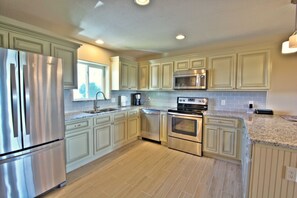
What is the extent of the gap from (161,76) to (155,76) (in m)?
0.19

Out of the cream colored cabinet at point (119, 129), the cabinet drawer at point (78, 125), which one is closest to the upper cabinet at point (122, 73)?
the cream colored cabinet at point (119, 129)

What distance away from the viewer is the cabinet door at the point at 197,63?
3.24m

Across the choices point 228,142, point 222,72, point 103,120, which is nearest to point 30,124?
point 103,120

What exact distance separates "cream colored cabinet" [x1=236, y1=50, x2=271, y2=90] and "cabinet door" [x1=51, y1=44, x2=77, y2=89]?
310 cm

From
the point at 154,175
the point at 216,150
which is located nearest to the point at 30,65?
the point at 154,175

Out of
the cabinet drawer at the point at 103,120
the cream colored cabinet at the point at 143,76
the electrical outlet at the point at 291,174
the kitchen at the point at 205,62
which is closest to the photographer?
the electrical outlet at the point at 291,174

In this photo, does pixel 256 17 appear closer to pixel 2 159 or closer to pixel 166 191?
pixel 166 191

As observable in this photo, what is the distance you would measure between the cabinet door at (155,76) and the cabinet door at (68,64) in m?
1.98

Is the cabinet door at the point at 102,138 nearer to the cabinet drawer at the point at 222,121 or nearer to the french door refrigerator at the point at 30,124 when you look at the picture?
the french door refrigerator at the point at 30,124

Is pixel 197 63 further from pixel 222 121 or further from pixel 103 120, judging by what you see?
pixel 103 120

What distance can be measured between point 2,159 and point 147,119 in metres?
2.78

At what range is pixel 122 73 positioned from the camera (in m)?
3.79

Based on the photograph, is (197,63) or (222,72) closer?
(222,72)

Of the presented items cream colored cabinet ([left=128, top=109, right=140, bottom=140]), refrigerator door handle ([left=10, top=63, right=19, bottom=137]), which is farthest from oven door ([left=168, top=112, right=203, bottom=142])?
refrigerator door handle ([left=10, top=63, right=19, bottom=137])
